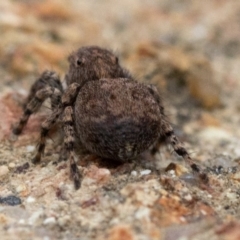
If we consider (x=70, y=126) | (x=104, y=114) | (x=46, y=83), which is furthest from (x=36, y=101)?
(x=104, y=114)

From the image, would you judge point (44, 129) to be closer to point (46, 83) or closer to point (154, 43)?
point (46, 83)

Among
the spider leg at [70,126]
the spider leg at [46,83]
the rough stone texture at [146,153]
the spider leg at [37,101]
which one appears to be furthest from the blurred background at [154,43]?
the spider leg at [70,126]

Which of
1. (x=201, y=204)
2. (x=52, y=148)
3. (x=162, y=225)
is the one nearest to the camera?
(x=162, y=225)

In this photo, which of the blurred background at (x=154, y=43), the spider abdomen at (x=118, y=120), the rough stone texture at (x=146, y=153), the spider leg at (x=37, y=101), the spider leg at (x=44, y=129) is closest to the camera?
the rough stone texture at (x=146, y=153)

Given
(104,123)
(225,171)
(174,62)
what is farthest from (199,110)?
(104,123)

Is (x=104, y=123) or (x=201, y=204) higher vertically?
(x=104, y=123)

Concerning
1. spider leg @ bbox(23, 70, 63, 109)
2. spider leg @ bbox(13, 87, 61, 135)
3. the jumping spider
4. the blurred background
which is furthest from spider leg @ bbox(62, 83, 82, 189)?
the blurred background

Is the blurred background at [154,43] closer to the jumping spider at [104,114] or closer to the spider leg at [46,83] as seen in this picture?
the spider leg at [46,83]

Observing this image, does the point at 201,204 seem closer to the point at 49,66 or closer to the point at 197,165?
the point at 197,165
